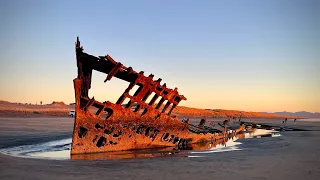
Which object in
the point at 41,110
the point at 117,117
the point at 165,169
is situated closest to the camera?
the point at 165,169

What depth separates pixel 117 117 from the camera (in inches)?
525

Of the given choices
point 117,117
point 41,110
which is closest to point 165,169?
point 117,117

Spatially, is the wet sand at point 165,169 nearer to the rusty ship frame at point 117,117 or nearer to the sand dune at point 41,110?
the rusty ship frame at point 117,117

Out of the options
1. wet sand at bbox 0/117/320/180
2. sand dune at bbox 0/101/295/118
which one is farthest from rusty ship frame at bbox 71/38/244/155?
sand dune at bbox 0/101/295/118

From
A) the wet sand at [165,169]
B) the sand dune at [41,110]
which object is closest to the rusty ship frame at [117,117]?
the wet sand at [165,169]

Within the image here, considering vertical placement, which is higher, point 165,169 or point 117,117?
point 117,117

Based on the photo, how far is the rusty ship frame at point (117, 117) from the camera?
1248 centimetres

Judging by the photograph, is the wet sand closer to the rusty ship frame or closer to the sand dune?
the rusty ship frame

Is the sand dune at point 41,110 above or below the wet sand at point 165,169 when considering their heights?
above

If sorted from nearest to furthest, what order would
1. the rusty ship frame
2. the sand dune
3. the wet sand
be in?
the wet sand
the rusty ship frame
the sand dune

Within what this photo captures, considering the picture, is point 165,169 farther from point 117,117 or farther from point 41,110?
point 41,110

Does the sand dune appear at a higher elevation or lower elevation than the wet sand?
higher

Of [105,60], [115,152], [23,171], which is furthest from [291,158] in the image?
[23,171]

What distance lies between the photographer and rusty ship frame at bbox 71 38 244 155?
1248 centimetres
